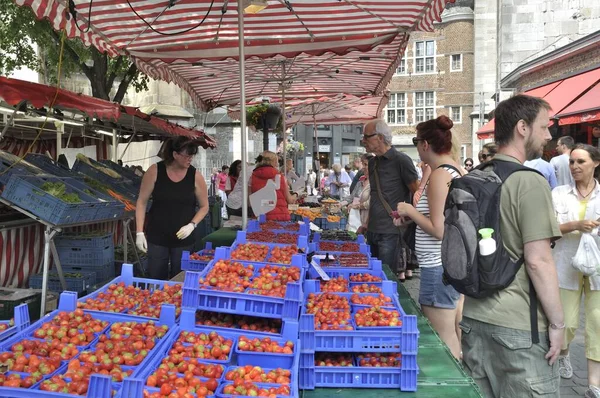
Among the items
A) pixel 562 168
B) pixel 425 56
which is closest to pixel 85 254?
pixel 562 168

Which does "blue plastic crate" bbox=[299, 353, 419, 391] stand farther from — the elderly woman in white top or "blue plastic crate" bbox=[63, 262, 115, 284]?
"blue plastic crate" bbox=[63, 262, 115, 284]

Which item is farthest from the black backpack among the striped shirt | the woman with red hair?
the striped shirt

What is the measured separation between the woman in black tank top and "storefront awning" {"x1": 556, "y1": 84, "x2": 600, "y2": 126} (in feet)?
28.5

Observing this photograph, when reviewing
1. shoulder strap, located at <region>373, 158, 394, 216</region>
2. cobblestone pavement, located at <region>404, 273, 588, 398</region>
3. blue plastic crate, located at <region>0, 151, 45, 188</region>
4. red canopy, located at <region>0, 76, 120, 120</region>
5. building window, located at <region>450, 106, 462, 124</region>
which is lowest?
cobblestone pavement, located at <region>404, 273, 588, 398</region>

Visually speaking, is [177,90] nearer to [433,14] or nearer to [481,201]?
[433,14]

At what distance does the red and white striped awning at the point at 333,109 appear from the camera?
12.5 meters

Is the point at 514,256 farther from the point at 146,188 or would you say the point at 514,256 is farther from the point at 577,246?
the point at 146,188

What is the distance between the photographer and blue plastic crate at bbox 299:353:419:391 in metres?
2.86

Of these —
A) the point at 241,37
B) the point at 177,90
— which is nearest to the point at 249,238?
the point at 241,37

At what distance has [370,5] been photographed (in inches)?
205

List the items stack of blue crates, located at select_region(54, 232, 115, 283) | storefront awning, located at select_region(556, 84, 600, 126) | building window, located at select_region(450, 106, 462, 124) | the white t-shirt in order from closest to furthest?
stack of blue crates, located at select_region(54, 232, 115, 283) → the white t-shirt → storefront awning, located at select_region(556, 84, 600, 126) → building window, located at select_region(450, 106, 462, 124)

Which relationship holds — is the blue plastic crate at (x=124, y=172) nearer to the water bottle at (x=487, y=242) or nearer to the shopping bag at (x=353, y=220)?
the shopping bag at (x=353, y=220)

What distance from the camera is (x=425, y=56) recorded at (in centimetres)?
4581

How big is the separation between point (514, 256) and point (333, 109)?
12.4 metres
